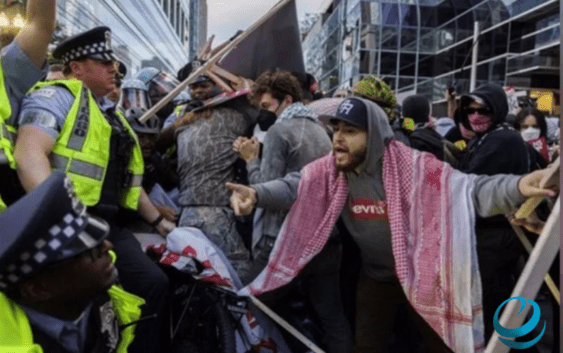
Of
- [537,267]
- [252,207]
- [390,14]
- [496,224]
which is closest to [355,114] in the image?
[252,207]

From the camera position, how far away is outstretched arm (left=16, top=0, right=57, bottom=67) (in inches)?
92.3

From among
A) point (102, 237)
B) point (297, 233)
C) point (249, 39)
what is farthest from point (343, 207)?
point (249, 39)

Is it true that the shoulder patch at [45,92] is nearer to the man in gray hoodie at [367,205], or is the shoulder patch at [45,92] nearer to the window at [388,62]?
the man in gray hoodie at [367,205]

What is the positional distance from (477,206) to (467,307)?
50 cm

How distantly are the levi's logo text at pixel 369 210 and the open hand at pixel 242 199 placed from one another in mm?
601

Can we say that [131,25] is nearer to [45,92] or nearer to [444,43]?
[444,43]

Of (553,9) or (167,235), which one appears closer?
(167,235)

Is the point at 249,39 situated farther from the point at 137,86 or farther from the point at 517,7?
the point at 517,7

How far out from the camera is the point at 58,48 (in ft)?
10.4

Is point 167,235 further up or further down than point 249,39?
further down

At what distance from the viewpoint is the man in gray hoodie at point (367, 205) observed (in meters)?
3.06

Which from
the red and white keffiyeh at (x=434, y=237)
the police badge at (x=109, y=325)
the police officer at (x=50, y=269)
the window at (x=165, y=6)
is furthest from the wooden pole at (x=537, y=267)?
the window at (x=165, y=6)

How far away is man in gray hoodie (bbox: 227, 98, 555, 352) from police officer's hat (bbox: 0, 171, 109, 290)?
1289 millimetres

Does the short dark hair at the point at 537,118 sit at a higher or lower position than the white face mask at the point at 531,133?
higher
